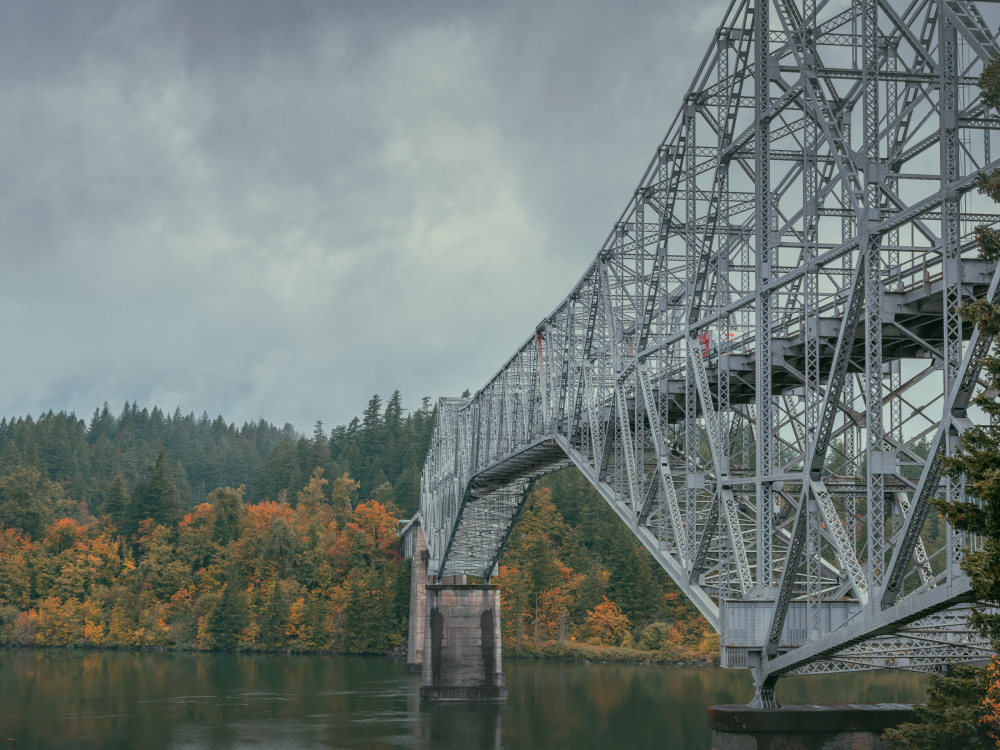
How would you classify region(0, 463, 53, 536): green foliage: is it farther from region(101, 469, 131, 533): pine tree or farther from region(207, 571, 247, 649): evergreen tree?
region(207, 571, 247, 649): evergreen tree

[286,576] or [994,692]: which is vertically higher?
[286,576]

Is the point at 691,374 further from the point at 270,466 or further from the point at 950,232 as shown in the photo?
the point at 270,466

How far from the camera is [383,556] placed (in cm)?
12400

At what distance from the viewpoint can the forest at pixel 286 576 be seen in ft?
366

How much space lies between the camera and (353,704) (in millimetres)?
66625

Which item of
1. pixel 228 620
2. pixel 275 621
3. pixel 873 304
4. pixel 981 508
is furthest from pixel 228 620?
pixel 981 508

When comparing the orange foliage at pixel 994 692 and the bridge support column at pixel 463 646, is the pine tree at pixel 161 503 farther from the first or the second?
the orange foliage at pixel 994 692

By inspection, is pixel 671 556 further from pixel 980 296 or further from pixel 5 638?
pixel 5 638

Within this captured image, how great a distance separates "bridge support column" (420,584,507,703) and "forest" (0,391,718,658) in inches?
1470

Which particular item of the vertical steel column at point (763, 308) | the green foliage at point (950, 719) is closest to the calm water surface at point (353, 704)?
the vertical steel column at point (763, 308)

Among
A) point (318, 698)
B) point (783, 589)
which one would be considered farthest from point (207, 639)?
point (783, 589)

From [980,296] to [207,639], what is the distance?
365ft

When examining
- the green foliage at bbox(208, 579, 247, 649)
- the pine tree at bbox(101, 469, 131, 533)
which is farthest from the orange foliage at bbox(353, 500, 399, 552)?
the pine tree at bbox(101, 469, 131, 533)

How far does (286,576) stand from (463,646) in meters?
61.4
